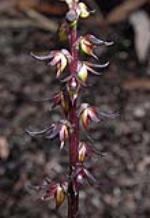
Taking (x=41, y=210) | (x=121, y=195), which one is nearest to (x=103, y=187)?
(x=121, y=195)

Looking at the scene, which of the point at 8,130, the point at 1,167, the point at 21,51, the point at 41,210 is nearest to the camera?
the point at 41,210

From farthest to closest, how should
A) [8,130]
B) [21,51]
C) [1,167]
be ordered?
[21,51] → [8,130] → [1,167]

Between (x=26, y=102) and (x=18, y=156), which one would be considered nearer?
(x=18, y=156)

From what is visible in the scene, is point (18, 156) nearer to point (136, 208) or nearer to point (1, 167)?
point (1, 167)

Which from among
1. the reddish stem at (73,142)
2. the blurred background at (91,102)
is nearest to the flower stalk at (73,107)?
the reddish stem at (73,142)

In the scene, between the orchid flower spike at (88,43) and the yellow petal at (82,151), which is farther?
the yellow petal at (82,151)

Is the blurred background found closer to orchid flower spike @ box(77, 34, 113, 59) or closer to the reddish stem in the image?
the reddish stem

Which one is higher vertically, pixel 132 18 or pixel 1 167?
pixel 132 18

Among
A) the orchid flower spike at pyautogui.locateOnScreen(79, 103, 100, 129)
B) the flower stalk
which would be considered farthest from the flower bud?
the orchid flower spike at pyautogui.locateOnScreen(79, 103, 100, 129)

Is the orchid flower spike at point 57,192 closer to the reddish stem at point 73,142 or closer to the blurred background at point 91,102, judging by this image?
the reddish stem at point 73,142
